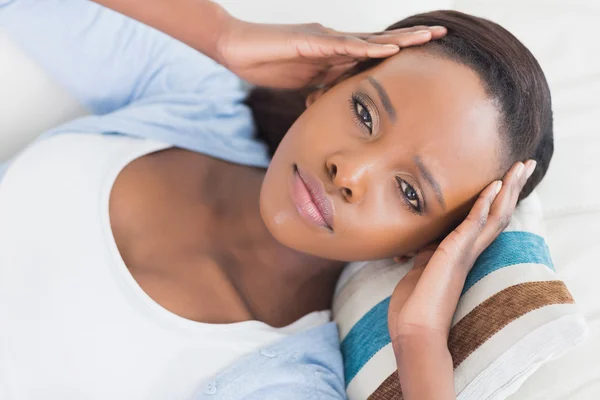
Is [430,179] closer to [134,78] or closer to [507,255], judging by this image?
[507,255]

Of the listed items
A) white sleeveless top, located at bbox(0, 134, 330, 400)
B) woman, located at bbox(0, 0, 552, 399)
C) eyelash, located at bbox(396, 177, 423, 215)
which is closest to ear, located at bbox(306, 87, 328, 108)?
woman, located at bbox(0, 0, 552, 399)

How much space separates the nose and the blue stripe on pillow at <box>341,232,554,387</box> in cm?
22

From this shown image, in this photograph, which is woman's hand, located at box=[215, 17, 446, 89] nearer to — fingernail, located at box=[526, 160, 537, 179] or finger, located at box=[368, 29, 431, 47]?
finger, located at box=[368, 29, 431, 47]

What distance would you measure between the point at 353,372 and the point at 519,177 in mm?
396

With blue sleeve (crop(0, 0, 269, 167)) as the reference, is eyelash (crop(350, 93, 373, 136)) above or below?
above

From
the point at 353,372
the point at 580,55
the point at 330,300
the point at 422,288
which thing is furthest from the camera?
the point at 580,55

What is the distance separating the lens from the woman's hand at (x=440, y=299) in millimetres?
819

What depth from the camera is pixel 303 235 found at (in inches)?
36.1

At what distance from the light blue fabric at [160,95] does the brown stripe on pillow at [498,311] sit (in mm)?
225

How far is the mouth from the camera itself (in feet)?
2.86

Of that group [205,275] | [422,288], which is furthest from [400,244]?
[205,275]

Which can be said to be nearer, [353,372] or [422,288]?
[422,288]

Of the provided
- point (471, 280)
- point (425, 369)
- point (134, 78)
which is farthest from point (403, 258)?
point (134, 78)

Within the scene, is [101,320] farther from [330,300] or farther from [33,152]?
[330,300]
